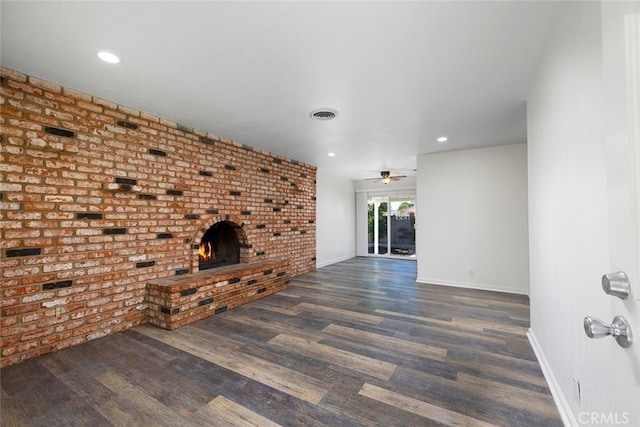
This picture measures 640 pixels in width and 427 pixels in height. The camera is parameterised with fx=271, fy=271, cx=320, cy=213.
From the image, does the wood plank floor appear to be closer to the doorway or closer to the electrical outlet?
the electrical outlet

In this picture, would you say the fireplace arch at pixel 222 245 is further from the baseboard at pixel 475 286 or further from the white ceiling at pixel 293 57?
the baseboard at pixel 475 286

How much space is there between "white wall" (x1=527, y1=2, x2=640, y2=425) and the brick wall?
3502 millimetres

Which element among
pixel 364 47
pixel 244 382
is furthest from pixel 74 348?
pixel 364 47

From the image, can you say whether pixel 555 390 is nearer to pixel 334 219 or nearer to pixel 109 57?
pixel 109 57

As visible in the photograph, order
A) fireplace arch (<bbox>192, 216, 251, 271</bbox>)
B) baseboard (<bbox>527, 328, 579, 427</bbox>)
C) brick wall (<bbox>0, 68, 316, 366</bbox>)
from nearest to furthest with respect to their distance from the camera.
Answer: baseboard (<bbox>527, 328, 579, 427</bbox>)
brick wall (<bbox>0, 68, 316, 366</bbox>)
fireplace arch (<bbox>192, 216, 251, 271</bbox>)

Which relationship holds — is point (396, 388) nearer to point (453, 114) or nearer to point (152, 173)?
point (453, 114)

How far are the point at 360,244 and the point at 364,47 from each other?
696 cm

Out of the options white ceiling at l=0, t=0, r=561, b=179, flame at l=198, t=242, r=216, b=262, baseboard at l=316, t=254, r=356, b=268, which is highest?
white ceiling at l=0, t=0, r=561, b=179

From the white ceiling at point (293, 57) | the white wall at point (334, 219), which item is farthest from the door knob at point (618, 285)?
the white wall at point (334, 219)

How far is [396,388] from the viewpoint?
1.87 m

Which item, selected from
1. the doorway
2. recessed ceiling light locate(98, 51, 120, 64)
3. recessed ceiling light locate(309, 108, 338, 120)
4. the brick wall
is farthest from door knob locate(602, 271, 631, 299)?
the doorway

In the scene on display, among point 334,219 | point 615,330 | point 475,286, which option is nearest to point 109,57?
point 615,330

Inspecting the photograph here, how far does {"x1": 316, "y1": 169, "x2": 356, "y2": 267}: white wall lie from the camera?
652 centimetres

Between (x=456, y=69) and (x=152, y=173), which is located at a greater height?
(x=456, y=69)
